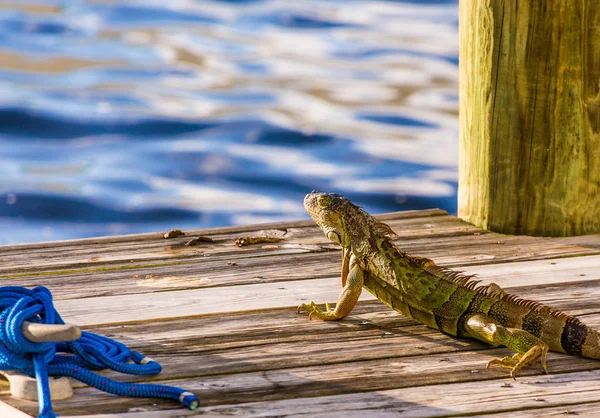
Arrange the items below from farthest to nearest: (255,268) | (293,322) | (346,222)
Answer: (255,268), (346,222), (293,322)

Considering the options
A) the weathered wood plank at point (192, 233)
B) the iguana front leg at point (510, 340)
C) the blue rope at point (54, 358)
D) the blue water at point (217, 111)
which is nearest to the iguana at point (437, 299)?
the iguana front leg at point (510, 340)

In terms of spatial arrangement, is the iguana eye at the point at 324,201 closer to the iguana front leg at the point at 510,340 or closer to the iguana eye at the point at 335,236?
the iguana eye at the point at 335,236

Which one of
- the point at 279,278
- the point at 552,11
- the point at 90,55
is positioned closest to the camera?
the point at 279,278

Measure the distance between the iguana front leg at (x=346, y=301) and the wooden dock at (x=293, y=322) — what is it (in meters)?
0.03

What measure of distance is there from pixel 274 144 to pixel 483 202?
25.4 ft

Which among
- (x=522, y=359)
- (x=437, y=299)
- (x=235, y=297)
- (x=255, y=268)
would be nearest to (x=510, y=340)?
(x=522, y=359)

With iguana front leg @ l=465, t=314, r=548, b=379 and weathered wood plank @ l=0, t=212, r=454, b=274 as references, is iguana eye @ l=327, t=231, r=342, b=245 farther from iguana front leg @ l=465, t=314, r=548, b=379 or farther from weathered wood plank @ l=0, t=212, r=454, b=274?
weathered wood plank @ l=0, t=212, r=454, b=274

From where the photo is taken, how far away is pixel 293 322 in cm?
412

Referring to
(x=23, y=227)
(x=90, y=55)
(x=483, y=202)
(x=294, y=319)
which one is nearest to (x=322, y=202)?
(x=294, y=319)

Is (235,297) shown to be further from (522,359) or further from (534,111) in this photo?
(534,111)

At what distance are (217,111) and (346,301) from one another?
34.5ft

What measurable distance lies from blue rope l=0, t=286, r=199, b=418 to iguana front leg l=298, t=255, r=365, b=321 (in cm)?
79

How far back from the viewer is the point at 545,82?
5180mm

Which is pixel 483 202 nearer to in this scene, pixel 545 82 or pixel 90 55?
pixel 545 82
